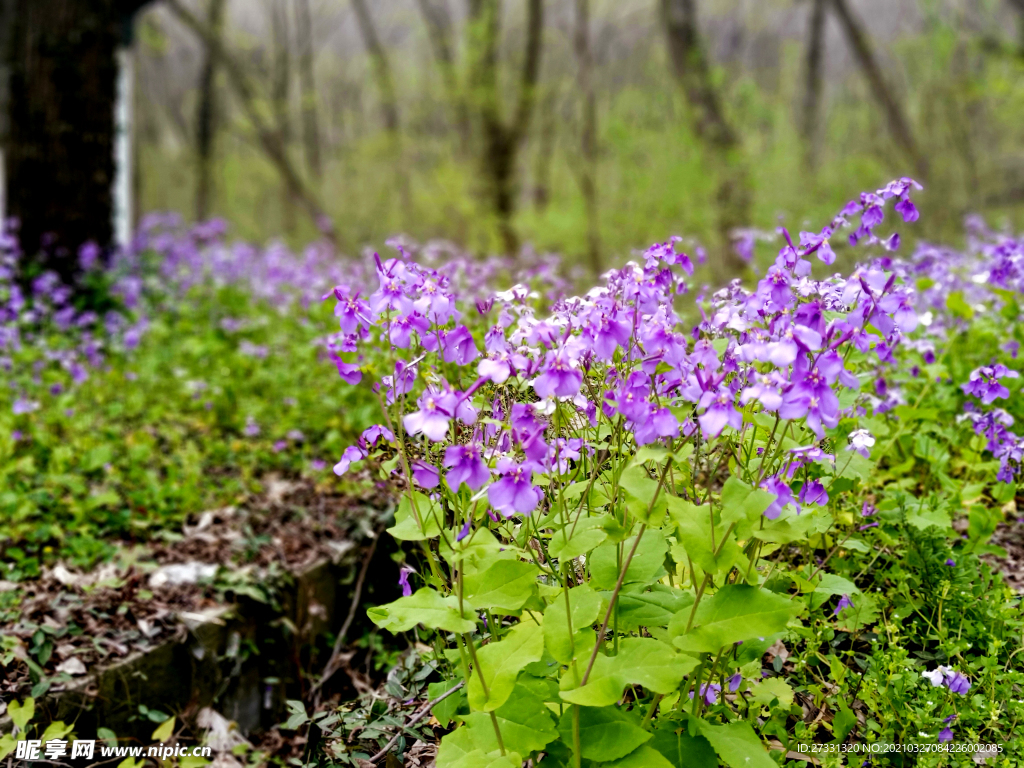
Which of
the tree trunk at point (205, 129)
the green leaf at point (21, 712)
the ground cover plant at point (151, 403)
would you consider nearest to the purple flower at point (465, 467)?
the green leaf at point (21, 712)

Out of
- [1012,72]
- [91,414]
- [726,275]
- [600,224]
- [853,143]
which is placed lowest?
[91,414]

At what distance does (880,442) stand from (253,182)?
86.6ft

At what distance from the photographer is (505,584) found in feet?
4.88

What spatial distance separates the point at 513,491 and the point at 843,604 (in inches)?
45.0

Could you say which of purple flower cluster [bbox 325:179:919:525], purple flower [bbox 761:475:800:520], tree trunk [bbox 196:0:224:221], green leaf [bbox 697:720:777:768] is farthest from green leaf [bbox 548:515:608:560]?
tree trunk [bbox 196:0:224:221]

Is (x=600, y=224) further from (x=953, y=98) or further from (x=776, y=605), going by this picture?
(x=776, y=605)

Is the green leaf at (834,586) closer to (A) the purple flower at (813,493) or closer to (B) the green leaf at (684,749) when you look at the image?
(A) the purple flower at (813,493)

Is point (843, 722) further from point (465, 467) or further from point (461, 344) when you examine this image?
point (461, 344)

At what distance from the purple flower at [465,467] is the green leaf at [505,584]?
0.25 metres

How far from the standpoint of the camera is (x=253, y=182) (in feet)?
84.7

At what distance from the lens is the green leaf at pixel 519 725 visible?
4.84 ft

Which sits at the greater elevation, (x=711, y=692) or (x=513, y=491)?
(x=513, y=491)


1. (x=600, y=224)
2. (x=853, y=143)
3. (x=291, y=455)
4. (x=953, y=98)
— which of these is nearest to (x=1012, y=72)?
(x=953, y=98)

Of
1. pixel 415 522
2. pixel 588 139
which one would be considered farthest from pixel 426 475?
pixel 588 139
